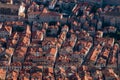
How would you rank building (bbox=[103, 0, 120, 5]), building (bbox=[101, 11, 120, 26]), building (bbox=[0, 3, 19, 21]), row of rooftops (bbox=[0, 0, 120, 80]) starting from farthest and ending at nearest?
building (bbox=[103, 0, 120, 5])
building (bbox=[101, 11, 120, 26])
building (bbox=[0, 3, 19, 21])
row of rooftops (bbox=[0, 0, 120, 80])

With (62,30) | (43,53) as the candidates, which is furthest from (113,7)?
(43,53)

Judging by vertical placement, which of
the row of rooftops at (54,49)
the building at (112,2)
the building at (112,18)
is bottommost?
the row of rooftops at (54,49)

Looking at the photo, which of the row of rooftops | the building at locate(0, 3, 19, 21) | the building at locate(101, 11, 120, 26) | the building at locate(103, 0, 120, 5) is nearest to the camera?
the row of rooftops

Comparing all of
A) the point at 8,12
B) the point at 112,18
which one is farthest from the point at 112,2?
the point at 8,12

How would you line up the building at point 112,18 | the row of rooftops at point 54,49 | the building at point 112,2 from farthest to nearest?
the building at point 112,2
the building at point 112,18
the row of rooftops at point 54,49

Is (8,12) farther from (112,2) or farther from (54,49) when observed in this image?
(112,2)

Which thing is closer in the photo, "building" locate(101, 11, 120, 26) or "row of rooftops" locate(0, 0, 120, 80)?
"row of rooftops" locate(0, 0, 120, 80)

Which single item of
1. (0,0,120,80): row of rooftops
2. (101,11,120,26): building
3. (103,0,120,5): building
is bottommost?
(0,0,120,80): row of rooftops

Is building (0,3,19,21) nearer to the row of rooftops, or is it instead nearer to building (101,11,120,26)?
the row of rooftops

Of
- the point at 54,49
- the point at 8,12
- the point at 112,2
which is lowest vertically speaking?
the point at 54,49

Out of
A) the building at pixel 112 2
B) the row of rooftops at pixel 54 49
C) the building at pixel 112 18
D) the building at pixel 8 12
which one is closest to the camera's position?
the row of rooftops at pixel 54 49

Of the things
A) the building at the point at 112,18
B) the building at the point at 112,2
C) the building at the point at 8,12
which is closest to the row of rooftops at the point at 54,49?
the building at the point at 8,12

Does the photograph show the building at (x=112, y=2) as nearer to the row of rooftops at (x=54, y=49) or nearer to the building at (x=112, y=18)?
the building at (x=112, y=18)

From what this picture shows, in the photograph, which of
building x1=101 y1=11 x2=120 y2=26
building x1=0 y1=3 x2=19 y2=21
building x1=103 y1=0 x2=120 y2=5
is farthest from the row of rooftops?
building x1=103 y1=0 x2=120 y2=5
